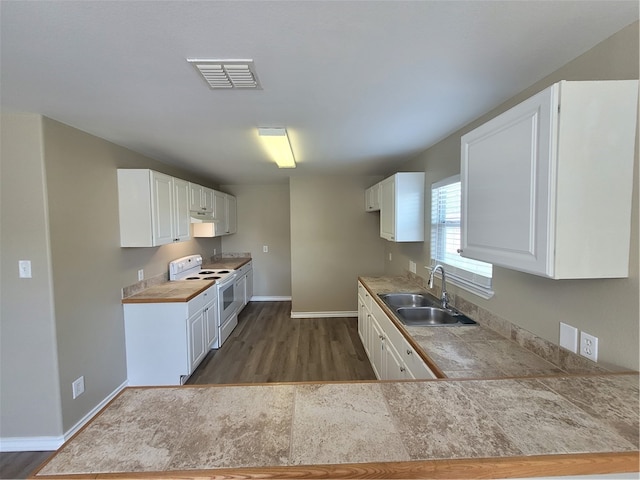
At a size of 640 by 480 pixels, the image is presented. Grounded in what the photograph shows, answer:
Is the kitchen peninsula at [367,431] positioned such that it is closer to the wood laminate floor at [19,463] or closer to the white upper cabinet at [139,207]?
the wood laminate floor at [19,463]

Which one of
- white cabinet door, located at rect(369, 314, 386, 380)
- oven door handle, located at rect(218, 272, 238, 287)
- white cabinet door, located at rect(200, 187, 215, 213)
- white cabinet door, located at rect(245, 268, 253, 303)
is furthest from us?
white cabinet door, located at rect(245, 268, 253, 303)

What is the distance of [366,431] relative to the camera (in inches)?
33.8

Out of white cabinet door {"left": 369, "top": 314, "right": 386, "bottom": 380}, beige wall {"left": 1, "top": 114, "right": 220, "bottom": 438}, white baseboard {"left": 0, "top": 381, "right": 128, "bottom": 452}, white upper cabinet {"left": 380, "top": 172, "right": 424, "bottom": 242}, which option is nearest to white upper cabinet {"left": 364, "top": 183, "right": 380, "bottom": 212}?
white upper cabinet {"left": 380, "top": 172, "right": 424, "bottom": 242}

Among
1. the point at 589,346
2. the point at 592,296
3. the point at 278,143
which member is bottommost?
the point at 589,346

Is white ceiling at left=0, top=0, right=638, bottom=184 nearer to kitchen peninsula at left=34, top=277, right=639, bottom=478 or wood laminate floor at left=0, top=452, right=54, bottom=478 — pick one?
kitchen peninsula at left=34, top=277, right=639, bottom=478

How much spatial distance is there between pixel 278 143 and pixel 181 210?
1684 mm

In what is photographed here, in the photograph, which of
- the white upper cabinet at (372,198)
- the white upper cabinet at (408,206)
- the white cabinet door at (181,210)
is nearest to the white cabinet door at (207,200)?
the white cabinet door at (181,210)

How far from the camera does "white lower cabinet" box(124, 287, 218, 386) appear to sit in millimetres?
2818

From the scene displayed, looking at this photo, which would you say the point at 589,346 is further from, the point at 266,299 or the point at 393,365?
the point at 266,299

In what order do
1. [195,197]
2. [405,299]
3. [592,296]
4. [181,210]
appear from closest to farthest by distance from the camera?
1. [592,296]
2. [405,299]
3. [181,210]
4. [195,197]

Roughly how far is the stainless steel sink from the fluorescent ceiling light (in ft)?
5.91

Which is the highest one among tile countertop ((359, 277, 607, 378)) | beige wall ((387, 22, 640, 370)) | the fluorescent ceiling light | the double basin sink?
the fluorescent ceiling light

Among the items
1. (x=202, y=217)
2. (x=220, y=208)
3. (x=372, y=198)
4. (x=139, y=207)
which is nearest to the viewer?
(x=139, y=207)

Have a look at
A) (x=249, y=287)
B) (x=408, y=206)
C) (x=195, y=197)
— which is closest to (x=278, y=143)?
(x=408, y=206)
